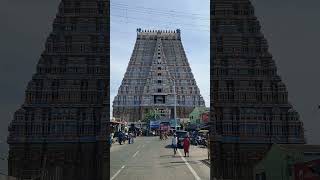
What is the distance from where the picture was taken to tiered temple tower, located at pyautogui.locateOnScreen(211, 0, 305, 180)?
47.8 feet

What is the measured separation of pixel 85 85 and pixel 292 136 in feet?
19.4

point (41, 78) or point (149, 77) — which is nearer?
point (41, 78)

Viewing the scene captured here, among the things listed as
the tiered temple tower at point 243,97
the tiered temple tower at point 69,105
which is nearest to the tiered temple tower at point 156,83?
the tiered temple tower at point 69,105

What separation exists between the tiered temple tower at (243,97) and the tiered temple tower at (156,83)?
42613 millimetres

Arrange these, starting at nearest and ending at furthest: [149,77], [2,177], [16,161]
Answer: [2,177], [16,161], [149,77]

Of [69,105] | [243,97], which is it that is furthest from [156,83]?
[69,105]

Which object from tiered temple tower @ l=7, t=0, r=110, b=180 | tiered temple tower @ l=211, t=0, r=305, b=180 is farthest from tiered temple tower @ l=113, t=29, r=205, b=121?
tiered temple tower @ l=211, t=0, r=305, b=180

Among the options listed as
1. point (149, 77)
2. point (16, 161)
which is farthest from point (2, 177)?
point (149, 77)

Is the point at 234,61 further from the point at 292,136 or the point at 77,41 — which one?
the point at 77,41

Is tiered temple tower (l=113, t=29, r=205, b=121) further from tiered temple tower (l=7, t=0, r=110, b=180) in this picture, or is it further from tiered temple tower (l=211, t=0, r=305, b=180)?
tiered temple tower (l=211, t=0, r=305, b=180)

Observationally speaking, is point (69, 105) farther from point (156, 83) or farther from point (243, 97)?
point (156, 83)

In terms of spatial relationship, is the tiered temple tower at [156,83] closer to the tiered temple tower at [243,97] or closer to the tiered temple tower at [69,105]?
the tiered temple tower at [69,105]

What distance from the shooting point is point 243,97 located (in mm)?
14992

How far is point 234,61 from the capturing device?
15.2 meters
